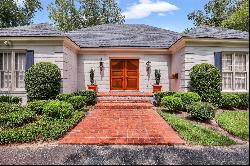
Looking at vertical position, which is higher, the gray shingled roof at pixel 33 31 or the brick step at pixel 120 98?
the gray shingled roof at pixel 33 31

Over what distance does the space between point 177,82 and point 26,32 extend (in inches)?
333

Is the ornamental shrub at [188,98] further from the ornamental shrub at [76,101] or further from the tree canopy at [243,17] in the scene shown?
the ornamental shrub at [76,101]

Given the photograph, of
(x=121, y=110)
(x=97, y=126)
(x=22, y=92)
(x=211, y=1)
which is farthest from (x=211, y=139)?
(x=211, y=1)

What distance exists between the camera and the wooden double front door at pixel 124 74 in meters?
17.1

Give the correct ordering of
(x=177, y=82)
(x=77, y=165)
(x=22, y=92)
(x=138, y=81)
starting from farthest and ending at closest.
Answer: (x=138, y=81)
(x=177, y=82)
(x=22, y=92)
(x=77, y=165)

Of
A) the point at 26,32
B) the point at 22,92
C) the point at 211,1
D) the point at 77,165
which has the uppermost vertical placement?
the point at 211,1

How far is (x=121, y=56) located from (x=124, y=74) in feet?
3.92

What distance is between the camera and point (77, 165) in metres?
5.41

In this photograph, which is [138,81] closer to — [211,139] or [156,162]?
[211,139]

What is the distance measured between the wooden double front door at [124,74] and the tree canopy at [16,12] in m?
19.3

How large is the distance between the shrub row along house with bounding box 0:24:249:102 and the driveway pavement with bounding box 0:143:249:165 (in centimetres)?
542

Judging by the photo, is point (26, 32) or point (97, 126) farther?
point (26, 32)

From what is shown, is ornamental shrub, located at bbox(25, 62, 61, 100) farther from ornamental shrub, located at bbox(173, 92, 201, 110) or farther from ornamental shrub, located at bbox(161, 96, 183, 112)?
ornamental shrub, located at bbox(173, 92, 201, 110)

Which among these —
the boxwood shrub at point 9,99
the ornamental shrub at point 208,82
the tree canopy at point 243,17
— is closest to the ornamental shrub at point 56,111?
the boxwood shrub at point 9,99
